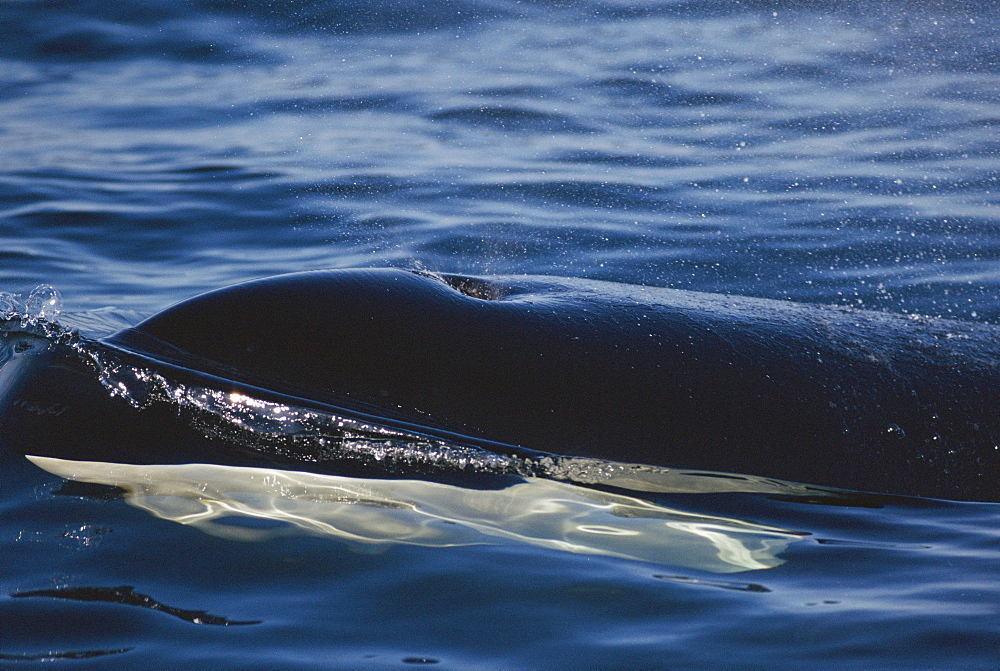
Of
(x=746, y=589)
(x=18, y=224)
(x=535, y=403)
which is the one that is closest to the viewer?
(x=746, y=589)

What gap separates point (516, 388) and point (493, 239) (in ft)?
17.5

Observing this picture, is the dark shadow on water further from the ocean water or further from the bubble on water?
the bubble on water

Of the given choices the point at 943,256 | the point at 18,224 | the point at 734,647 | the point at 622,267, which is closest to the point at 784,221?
the point at 943,256

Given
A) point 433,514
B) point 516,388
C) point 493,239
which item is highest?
point 493,239

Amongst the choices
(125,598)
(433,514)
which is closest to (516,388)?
(433,514)

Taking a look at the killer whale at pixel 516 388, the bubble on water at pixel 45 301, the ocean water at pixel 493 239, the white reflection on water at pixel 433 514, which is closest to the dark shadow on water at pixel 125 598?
the ocean water at pixel 493 239

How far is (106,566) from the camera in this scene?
366cm

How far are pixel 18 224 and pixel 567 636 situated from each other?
770 cm

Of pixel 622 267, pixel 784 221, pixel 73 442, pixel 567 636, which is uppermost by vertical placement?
pixel 784 221

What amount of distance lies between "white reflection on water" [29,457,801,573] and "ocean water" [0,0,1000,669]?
0.04ft

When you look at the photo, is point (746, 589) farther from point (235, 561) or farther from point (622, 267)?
point (622, 267)

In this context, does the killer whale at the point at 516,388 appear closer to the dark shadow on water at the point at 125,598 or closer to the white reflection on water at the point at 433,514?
the white reflection on water at the point at 433,514

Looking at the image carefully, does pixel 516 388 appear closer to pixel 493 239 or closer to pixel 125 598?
pixel 125 598

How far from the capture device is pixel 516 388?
4.02 meters
